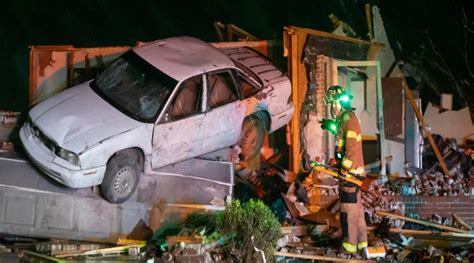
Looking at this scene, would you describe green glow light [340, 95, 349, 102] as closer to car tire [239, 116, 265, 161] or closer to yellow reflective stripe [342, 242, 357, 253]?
yellow reflective stripe [342, 242, 357, 253]

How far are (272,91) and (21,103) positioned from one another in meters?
8.35

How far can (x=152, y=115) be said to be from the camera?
10281 millimetres

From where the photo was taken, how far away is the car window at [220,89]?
10992mm

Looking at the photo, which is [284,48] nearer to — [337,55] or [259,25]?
[337,55]

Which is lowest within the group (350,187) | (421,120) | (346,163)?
(350,187)

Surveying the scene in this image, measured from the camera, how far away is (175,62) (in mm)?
11023

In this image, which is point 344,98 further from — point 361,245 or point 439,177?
point 439,177

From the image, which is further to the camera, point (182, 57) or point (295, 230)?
point (182, 57)

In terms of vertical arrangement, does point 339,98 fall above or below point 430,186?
above

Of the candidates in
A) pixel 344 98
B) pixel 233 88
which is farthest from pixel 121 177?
pixel 344 98

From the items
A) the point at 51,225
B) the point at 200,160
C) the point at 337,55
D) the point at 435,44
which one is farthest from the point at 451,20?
the point at 51,225

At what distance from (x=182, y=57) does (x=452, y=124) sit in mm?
6690

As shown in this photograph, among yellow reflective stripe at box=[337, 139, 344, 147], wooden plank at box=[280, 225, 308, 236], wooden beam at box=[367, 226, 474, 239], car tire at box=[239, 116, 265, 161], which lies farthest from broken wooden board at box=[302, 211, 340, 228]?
yellow reflective stripe at box=[337, 139, 344, 147]

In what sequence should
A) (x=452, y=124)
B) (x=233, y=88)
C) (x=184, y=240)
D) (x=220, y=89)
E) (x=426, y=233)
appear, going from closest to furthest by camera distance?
(x=184, y=240) → (x=426, y=233) → (x=220, y=89) → (x=233, y=88) → (x=452, y=124)
